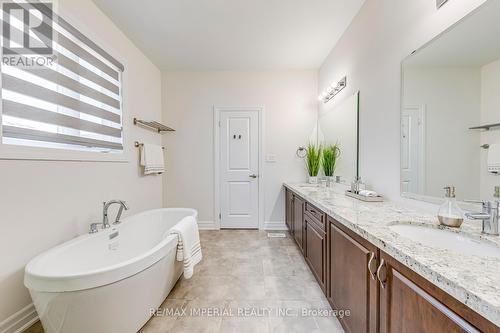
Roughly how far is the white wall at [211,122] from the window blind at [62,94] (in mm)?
1210

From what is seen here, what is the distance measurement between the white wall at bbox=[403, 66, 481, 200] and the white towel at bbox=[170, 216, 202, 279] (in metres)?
1.72

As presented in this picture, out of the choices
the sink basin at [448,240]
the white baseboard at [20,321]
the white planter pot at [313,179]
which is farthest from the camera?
the white planter pot at [313,179]

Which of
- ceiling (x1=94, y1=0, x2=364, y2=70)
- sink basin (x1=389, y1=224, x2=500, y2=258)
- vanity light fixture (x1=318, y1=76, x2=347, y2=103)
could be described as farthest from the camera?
vanity light fixture (x1=318, y1=76, x2=347, y2=103)

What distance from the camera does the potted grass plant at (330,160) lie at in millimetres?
2741

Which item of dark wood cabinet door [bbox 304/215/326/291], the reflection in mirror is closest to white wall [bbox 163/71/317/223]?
the reflection in mirror

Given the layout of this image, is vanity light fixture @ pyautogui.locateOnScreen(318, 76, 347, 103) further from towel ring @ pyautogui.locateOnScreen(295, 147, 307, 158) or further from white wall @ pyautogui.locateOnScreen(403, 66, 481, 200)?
white wall @ pyautogui.locateOnScreen(403, 66, 481, 200)

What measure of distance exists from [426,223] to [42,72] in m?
2.68

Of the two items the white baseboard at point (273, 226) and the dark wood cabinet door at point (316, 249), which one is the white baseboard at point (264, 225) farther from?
the dark wood cabinet door at point (316, 249)

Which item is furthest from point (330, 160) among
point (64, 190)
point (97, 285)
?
point (64, 190)

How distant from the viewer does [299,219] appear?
2.54 m

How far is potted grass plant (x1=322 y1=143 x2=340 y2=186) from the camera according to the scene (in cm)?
274

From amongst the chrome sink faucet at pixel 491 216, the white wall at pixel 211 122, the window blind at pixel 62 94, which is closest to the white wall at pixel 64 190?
the window blind at pixel 62 94

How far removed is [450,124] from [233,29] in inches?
89.1

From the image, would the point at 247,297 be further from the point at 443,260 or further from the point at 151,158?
the point at 151,158
